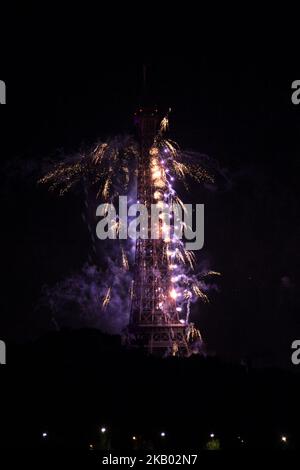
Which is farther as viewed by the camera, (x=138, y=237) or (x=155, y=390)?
(x=138, y=237)

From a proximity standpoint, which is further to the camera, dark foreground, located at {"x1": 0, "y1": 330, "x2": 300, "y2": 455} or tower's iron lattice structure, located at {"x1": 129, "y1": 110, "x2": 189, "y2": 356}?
tower's iron lattice structure, located at {"x1": 129, "y1": 110, "x2": 189, "y2": 356}

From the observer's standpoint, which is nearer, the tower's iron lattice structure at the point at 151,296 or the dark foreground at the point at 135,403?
the dark foreground at the point at 135,403

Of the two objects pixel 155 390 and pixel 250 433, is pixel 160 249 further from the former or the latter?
pixel 250 433

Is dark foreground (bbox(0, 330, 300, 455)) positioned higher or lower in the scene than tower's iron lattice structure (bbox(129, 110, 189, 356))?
lower

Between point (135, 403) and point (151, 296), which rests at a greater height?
point (151, 296)

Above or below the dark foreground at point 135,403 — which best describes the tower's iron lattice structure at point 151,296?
above

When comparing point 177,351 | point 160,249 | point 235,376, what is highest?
point 160,249

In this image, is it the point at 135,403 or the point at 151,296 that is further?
the point at 151,296
